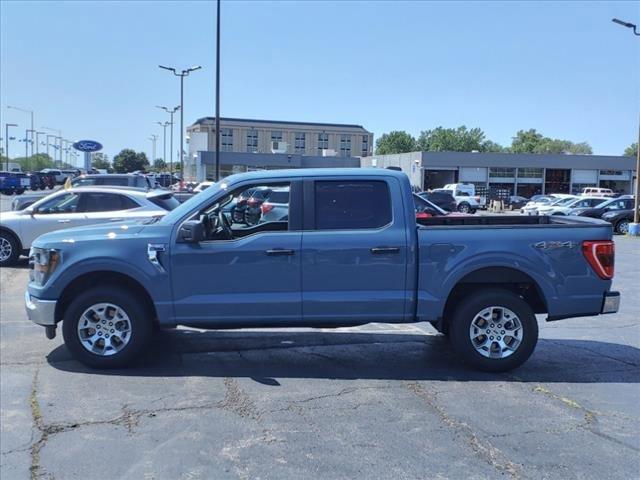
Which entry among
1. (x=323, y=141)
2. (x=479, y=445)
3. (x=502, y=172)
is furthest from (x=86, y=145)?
(x=323, y=141)

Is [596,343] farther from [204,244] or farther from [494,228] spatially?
[204,244]

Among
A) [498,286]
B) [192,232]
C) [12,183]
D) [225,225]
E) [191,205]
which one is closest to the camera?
[192,232]

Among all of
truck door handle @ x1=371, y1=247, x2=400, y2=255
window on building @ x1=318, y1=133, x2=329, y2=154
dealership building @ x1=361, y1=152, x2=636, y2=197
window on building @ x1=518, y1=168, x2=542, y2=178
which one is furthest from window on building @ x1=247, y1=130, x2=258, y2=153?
truck door handle @ x1=371, y1=247, x2=400, y2=255

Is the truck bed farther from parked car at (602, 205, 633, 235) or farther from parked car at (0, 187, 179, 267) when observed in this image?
parked car at (602, 205, 633, 235)

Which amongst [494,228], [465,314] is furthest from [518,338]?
[494,228]

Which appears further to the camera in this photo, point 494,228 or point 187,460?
point 494,228

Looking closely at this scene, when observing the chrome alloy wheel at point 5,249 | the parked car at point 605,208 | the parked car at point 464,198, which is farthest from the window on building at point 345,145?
the chrome alloy wheel at point 5,249

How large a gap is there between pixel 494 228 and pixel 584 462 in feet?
8.10

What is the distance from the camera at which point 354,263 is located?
5816 millimetres

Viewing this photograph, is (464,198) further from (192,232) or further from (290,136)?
(290,136)

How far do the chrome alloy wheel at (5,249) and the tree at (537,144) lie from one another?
448 feet

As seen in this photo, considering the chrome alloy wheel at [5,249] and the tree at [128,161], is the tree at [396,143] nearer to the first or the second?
the tree at [128,161]

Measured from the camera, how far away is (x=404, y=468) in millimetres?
3920

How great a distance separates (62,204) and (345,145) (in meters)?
119
